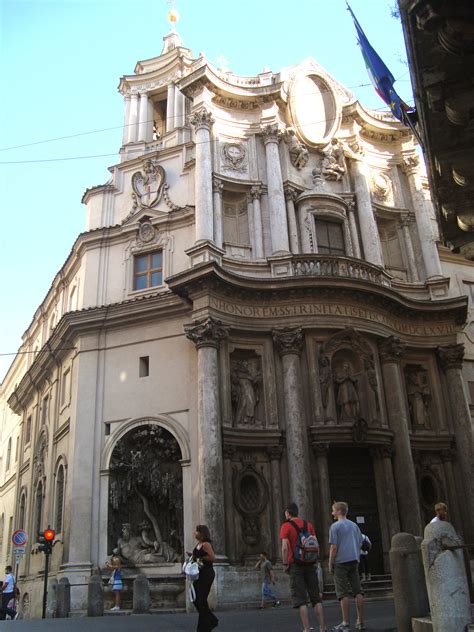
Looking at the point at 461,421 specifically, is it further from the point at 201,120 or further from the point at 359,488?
the point at 201,120

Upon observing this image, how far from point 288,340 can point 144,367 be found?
4721 mm

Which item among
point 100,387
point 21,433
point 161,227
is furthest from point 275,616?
point 21,433

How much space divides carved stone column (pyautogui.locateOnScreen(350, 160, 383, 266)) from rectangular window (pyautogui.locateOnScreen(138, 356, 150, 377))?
27.9 ft

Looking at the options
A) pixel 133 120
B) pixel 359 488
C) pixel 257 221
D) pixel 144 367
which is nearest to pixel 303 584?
pixel 359 488

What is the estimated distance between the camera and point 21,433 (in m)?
32.3

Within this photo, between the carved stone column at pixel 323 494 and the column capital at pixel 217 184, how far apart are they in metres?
9.07

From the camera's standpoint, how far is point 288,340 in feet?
63.4

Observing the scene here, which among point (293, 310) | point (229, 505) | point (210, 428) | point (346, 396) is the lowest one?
point (229, 505)

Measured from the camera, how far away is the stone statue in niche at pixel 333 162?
23.9 metres

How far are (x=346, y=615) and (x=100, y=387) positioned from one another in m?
14.0

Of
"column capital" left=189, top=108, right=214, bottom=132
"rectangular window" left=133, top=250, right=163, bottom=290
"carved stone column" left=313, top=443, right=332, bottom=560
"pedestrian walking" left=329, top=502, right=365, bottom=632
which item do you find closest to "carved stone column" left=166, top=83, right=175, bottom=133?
"column capital" left=189, top=108, right=214, bottom=132

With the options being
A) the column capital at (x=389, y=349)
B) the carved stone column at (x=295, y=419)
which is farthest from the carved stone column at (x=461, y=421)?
the carved stone column at (x=295, y=419)

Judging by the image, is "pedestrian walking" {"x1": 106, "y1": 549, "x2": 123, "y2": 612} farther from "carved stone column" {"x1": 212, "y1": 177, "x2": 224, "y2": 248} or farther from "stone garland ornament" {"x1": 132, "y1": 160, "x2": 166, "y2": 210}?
"stone garland ornament" {"x1": 132, "y1": 160, "x2": 166, "y2": 210}

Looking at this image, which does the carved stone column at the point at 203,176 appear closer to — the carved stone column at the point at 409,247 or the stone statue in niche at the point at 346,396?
the stone statue in niche at the point at 346,396
